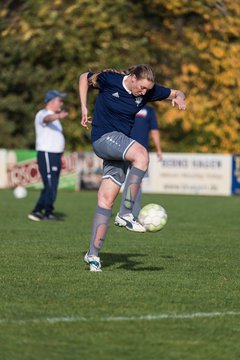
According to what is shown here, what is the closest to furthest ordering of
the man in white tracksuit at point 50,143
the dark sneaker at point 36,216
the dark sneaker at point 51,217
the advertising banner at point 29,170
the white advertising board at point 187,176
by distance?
the man in white tracksuit at point 50,143 < the dark sneaker at point 36,216 < the dark sneaker at point 51,217 < the white advertising board at point 187,176 < the advertising banner at point 29,170

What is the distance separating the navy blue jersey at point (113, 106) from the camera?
9.03 meters

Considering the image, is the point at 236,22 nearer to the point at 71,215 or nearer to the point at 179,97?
the point at 71,215

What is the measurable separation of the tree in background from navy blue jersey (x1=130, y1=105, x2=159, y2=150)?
49.8 feet

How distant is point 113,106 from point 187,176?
17848 millimetres

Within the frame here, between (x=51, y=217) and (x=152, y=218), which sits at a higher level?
(x=152, y=218)

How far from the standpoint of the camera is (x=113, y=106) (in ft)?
29.7

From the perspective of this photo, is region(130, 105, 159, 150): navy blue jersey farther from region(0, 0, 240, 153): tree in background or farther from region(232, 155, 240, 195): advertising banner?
region(0, 0, 240, 153): tree in background

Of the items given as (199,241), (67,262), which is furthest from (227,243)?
(67,262)

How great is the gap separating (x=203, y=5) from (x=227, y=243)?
18196 millimetres

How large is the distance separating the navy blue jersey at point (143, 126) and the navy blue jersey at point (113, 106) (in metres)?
5.02

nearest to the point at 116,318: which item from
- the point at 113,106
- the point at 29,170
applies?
the point at 113,106

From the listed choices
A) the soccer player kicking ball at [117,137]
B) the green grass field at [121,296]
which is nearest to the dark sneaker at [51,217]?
the green grass field at [121,296]

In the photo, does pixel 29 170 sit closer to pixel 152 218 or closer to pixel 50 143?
pixel 50 143

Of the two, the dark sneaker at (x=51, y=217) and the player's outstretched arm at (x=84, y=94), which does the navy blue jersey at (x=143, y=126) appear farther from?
the player's outstretched arm at (x=84, y=94)
